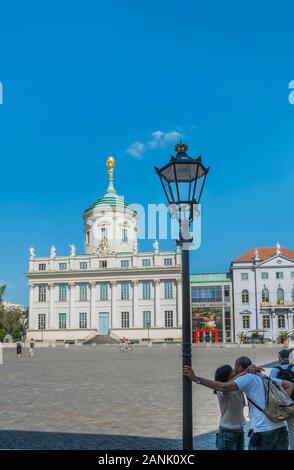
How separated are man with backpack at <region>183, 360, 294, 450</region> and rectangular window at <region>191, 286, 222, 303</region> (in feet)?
256

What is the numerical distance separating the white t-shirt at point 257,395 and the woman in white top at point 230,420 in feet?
1.27

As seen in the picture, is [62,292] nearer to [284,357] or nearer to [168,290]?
[168,290]

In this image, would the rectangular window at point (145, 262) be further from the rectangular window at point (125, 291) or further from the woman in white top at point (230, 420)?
the woman in white top at point (230, 420)

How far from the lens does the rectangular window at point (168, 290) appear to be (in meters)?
82.2

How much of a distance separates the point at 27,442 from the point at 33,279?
80.9 m

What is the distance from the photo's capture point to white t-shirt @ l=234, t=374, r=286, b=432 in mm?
5168

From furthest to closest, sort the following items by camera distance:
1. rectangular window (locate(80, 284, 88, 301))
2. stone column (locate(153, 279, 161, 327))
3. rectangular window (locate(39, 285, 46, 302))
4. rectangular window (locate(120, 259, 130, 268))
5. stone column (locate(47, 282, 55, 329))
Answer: rectangular window (locate(39, 285, 46, 302)), stone column (locate(47, 282, 55, 329)), rectangular window (locate(80, 284, 88, 301)), rectangular window (locate(120, 259, 130, 268)), stone column (locate(153, 279, 161, 327))

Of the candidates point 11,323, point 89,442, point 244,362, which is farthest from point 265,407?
point 11,323

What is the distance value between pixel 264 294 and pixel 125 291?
21715 mm

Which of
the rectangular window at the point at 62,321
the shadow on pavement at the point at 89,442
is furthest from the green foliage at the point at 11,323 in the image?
the shadow on pavement at the point at 89,442

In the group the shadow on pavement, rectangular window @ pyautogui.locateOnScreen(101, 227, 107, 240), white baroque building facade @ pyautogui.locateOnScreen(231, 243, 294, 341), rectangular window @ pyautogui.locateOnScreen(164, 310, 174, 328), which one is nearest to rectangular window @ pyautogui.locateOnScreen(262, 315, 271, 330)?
white baroque building facade @ pyautogui.locateOnScreen(231, 243, 294, 341)

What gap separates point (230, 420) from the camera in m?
5.62

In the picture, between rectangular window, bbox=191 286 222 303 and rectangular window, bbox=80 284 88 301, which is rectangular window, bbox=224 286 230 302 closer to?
rectangular window, bbox=191 286 222 303

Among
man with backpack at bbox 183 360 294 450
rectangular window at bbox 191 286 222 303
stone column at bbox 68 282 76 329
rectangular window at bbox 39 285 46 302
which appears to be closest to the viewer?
man with backpack at bbox 183 360 294 450
